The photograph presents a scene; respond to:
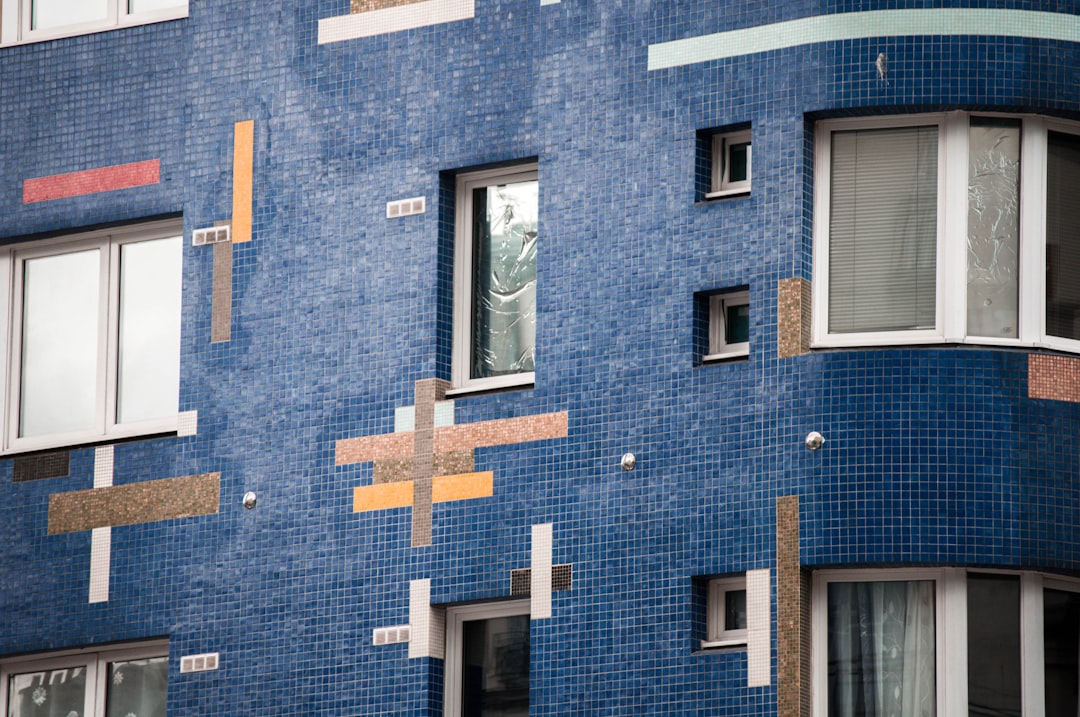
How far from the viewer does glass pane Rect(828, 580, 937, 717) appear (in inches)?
922

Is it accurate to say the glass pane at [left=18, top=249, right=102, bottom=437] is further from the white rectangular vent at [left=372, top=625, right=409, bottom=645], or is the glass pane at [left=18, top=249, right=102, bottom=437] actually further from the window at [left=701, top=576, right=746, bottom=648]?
the window at [left=701, top=576, right=746, bottom=648]

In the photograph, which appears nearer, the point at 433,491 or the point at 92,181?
the point at 433,491

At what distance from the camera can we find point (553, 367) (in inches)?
985

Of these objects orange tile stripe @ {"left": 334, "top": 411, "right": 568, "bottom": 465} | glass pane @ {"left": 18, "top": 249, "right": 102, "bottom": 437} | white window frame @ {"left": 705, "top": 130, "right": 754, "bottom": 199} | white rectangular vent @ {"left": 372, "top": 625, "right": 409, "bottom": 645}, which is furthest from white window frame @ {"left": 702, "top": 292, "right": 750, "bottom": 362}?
glass pane @ {"left": 18, "top": 249, "right": 102, "bottom": 437}

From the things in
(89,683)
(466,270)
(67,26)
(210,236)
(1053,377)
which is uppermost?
(67,26)

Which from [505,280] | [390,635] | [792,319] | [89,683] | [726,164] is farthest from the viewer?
[89,683]

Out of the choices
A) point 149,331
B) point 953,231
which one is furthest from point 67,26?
point 953,231

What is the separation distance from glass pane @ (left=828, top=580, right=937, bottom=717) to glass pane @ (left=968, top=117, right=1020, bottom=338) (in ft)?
8.25

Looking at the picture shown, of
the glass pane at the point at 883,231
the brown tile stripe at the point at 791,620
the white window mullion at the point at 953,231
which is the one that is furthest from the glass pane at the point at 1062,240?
the brown tile stripe at the point at 791,620

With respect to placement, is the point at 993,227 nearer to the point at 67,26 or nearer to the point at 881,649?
the point at 881,649

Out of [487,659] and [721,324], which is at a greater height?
[721,324]

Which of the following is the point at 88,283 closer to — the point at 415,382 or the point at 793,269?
the point at 415,382

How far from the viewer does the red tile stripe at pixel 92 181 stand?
2752 centimetres

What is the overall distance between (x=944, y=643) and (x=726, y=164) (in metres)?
4.92
